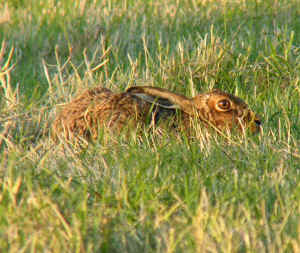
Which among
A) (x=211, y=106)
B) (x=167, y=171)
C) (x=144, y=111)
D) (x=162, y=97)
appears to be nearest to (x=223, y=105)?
(x=211, y=106)

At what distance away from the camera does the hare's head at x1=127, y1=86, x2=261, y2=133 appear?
4.66 meters

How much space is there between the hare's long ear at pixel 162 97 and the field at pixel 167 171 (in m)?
0.36

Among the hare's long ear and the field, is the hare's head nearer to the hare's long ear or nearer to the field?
the hare's long ear

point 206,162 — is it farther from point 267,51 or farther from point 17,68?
point 17,68

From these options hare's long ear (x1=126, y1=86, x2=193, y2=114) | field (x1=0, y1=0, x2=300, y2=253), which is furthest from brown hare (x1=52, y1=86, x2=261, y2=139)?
field (x1=0, y1=0, x2=300, y2=253)

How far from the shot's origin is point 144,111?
4.62 metres

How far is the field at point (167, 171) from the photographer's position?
2.66 metres

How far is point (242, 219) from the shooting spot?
2.82 m

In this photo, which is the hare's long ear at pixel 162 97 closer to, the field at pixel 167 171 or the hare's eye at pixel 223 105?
the hare's eye at pixel 223 105

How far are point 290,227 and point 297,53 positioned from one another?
124 inches

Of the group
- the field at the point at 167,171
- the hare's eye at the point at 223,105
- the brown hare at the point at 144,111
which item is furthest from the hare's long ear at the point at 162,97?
the field at the point at 167,171

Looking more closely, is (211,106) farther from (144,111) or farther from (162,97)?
(144,111)

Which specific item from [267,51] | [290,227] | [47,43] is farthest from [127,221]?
[47,43]

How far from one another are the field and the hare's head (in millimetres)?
159
